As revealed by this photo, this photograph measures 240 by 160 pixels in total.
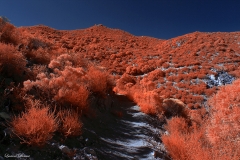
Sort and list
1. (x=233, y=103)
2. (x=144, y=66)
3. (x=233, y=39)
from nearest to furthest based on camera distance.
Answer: (x=233, y=103), (x=144, y=66), (x=233, y=39)

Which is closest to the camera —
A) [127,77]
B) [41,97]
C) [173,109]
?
[41,97]

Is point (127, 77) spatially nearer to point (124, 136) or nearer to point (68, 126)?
point (124, 136)

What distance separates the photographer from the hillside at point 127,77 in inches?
171

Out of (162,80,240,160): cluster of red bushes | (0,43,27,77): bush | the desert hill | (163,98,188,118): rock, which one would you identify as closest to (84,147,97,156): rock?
(162,80,240,160): cluster of red bushes

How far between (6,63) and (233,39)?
998 inches

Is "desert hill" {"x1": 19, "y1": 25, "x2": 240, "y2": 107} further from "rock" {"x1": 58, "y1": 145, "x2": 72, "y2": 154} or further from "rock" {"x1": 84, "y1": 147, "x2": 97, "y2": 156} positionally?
"rock" {"x1": 58, "y1": 145, "x2": 72, "y2": 154}

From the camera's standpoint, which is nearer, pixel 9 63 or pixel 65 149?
pixel 65 149

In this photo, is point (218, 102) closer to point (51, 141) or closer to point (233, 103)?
point (233, 103)

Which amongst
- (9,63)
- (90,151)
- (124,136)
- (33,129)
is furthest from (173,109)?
(9,63)

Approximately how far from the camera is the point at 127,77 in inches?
560

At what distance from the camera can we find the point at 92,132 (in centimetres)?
464

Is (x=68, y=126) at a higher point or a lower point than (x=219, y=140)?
lower

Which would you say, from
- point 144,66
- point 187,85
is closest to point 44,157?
point 187,85

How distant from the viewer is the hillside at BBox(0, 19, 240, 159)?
4.36 m
